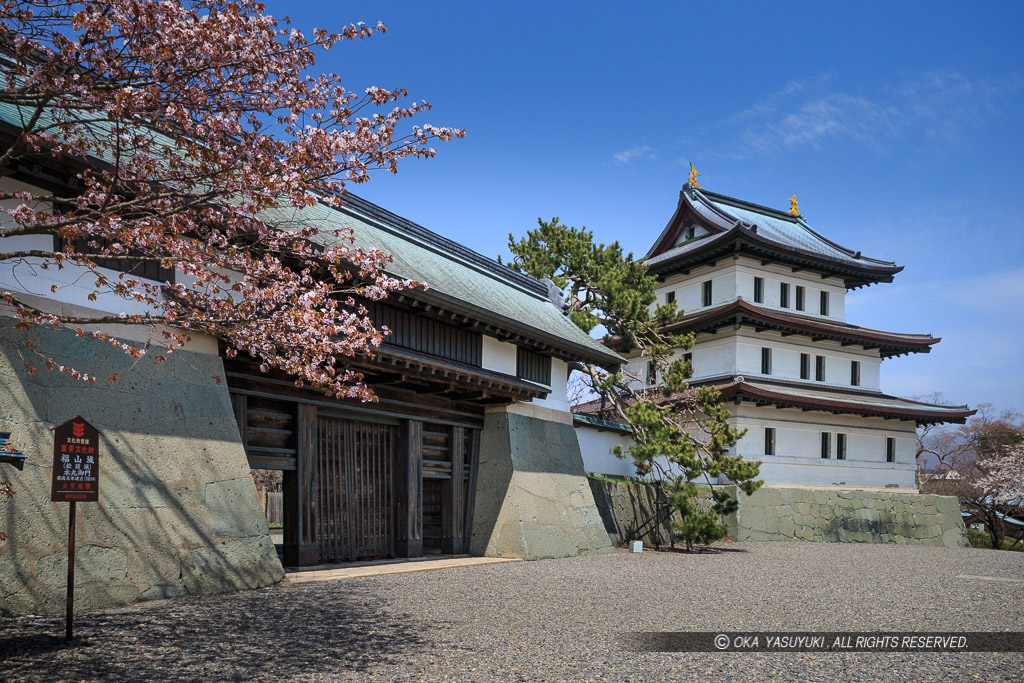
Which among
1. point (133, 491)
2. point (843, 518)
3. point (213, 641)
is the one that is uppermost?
point (133, 491)

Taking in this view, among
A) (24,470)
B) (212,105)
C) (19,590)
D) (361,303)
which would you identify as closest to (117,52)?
(212,105)

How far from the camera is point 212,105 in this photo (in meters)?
6.80

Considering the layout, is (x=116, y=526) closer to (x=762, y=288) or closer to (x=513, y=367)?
(x=513, y=367)

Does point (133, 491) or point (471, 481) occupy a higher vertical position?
point (133, 491)

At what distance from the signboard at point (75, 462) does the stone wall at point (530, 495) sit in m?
9.52

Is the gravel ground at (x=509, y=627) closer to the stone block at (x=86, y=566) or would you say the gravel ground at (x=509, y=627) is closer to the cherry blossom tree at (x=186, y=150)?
the stone block at (x=86, y=566)

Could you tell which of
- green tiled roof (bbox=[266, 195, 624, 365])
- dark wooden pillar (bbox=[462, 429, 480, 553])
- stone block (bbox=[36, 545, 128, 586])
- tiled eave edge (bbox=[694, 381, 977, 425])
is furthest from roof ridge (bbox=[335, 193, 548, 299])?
tiled eave edge (bbox=[694, 381, 977, 425])

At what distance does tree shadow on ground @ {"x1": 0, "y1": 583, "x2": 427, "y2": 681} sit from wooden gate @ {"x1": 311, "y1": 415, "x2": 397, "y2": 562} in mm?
3566

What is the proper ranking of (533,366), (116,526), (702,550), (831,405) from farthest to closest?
(831,405), (702,550), (533,366), (116,526)

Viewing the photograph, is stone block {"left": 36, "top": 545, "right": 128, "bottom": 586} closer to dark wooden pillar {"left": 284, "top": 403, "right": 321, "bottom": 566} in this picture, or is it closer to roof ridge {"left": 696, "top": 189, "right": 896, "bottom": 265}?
dark wooden pillar {"left": 284, "top": 403, "right": 321, "bottom": 566}

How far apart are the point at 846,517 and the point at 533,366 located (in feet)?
53.6

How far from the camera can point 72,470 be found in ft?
22.3

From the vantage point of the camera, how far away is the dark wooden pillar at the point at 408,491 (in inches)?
557

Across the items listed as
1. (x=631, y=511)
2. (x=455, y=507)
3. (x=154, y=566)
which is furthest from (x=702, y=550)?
(x=154, y=566)
